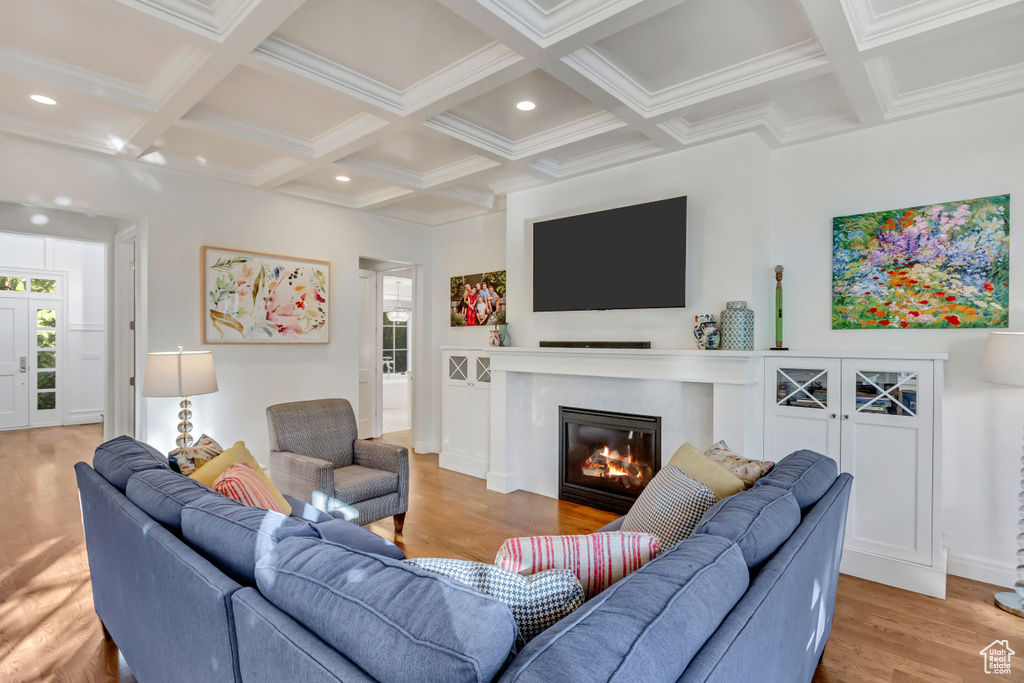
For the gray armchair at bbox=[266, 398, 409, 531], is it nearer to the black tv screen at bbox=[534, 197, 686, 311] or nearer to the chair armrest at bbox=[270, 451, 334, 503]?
the chair armrest at bbox=[270, 451, 334, 503]

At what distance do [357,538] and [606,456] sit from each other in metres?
2.41

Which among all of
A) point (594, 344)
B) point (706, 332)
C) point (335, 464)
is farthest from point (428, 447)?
point (706, 332)

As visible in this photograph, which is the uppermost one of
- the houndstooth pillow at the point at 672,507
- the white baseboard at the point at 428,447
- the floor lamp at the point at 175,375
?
the floor lamp at the point at 175,375

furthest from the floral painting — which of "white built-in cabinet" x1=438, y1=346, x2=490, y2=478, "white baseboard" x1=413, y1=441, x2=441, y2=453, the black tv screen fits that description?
"white baseboard" x1=413, y1=441, x2=441, y2=453

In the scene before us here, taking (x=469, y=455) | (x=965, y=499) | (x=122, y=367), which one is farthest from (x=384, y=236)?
(x=965, y=499)

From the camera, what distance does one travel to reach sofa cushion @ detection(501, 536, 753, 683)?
2.58ft

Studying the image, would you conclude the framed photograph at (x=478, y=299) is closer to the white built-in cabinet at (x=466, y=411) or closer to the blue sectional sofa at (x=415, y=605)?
the white built-in cabinet at (x=466, y=411)

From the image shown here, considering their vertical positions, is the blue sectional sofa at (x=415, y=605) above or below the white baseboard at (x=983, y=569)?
above

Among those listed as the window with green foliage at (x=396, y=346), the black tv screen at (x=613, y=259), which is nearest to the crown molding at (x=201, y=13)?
the black tv screen at (x=613, y=259)

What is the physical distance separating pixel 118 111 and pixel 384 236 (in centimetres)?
261

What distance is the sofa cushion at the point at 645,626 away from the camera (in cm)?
79

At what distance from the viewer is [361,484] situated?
10.3ft

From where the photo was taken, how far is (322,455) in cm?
346

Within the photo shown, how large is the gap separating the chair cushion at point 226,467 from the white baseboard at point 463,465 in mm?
2844
